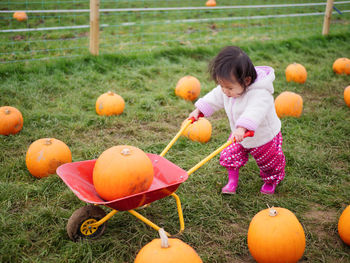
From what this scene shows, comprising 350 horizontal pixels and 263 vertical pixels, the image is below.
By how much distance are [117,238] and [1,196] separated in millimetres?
1219

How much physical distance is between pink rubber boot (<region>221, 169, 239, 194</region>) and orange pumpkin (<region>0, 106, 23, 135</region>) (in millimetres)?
2634

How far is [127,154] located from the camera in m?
2.43

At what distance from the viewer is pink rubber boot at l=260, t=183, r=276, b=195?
11.0ft

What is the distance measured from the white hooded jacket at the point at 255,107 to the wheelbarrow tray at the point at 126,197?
680 millimetres

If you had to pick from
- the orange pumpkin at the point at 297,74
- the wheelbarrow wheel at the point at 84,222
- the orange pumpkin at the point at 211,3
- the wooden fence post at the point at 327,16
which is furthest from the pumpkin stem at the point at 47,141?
the orange pumpkin at the point at 211,3

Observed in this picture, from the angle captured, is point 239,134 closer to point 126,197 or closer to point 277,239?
point 277,239

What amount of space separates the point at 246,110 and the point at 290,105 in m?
2.30

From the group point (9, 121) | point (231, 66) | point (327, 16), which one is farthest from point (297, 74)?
point (9, 121)

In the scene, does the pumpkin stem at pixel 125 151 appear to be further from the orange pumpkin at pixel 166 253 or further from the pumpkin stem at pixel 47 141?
the pumpkin stem at pixel 47 141

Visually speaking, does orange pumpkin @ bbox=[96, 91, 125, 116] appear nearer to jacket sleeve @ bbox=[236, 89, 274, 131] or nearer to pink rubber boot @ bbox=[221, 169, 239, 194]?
pink rubber boot @ bbox=[221, 169, 239, 194]

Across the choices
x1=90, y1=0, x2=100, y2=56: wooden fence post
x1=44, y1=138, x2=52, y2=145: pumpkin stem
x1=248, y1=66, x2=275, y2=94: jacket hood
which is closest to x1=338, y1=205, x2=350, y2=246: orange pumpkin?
x1=248, y1=66, x2=275, y2=94: jacket hood

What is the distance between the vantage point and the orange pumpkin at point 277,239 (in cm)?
230

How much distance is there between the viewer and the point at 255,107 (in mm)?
2803

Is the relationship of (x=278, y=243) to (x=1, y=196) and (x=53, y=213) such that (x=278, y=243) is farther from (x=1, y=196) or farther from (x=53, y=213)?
(x=1, y=196)
